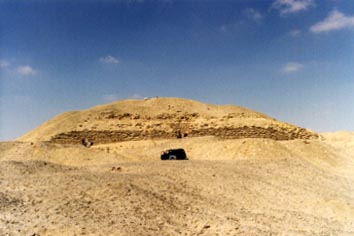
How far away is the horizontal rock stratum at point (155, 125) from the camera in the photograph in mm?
33062

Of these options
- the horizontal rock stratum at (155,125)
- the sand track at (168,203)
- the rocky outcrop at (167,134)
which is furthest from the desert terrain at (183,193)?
the horizontal rock stratum at (155,125)

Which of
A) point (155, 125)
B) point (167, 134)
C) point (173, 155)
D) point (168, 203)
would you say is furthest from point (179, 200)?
point (155, 125)

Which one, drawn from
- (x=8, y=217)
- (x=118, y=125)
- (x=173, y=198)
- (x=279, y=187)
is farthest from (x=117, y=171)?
A: (x=118, y=125)

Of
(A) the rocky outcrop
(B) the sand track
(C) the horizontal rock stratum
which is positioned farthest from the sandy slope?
(C) the horizontal rock stratum

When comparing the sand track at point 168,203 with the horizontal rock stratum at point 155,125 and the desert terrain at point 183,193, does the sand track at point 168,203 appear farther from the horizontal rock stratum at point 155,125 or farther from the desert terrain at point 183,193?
the horizontal rock stratum at point 155,125

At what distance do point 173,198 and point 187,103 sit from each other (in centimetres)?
3274

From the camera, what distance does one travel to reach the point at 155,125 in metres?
36.6

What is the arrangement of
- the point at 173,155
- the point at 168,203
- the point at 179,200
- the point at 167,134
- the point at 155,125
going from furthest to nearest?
the point at 155,125, the point at 167,134, the point at 173,155, the point at 179,200, the point at 168,203

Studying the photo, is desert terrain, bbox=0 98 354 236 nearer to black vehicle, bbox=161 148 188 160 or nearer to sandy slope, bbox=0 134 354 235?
sandy slope, bbox=0 134 354 235

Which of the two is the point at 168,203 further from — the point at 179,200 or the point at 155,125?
the point at 155,125

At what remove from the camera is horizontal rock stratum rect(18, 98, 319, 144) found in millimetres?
33062

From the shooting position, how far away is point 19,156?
23859 mm

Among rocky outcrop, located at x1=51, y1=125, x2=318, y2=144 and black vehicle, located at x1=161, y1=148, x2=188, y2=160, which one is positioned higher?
rocky outcrop, located at x1=51, y1=125, x2=318, y2=144

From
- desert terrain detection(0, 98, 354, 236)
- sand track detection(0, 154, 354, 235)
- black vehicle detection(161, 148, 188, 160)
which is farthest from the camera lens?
black vehicle detection(161, 148, 188, 160)
